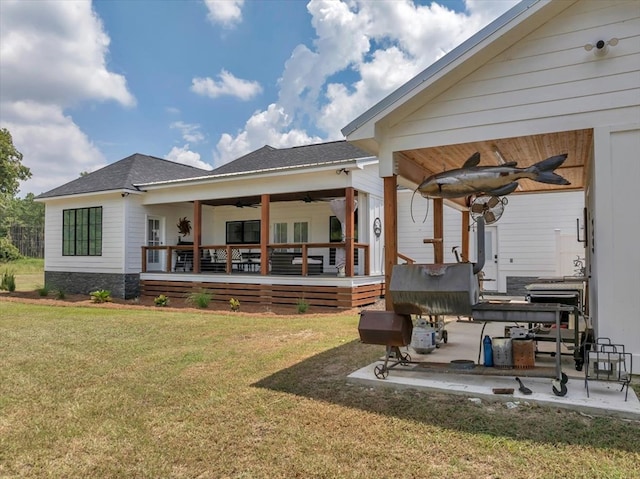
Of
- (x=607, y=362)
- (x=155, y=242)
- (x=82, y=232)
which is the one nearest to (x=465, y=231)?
(x=607, y=362)

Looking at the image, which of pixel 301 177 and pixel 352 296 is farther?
pixel 301 177

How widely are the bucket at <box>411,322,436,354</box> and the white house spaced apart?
1.09m

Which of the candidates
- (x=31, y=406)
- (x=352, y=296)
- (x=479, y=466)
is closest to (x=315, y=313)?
(x=352, y=296)

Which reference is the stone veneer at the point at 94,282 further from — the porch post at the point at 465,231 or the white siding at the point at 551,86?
the white siding at the point at 551,86

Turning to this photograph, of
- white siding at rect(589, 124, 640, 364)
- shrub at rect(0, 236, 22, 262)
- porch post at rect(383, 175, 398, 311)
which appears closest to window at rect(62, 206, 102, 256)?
porch post at rect(383, 175, 398, 311)

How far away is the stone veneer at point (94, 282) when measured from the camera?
13.7m

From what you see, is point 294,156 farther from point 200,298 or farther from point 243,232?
point 200,298

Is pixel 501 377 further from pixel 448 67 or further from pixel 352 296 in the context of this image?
pixel 352 296

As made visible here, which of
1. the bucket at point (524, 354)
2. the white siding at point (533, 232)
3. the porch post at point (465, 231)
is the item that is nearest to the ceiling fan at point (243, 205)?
the white siding at point (533, 232)

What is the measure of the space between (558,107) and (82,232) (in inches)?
592

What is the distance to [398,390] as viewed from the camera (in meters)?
4.17

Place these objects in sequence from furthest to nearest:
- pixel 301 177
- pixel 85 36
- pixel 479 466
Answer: pixel 85 36 → pixel 301 177 → pixel 479 466

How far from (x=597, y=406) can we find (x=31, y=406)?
4.83 m

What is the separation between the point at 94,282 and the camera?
14461 millimetres
